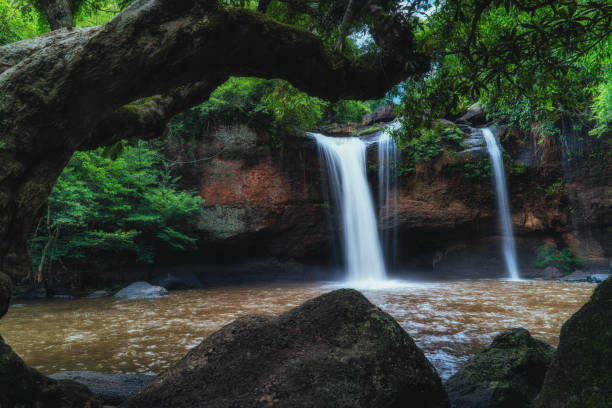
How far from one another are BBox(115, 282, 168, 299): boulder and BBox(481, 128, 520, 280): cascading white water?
1392cm

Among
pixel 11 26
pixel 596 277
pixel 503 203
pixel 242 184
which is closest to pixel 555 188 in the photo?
pixel 503 203

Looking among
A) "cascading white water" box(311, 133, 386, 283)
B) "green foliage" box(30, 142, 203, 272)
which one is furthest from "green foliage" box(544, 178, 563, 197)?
"green foliage" box(30, 142, 203, 272)

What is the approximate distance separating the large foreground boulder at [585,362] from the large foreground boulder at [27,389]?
2637 millimetres

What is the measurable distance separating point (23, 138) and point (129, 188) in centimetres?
1108

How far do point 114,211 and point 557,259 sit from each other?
17.7m

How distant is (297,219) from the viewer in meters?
14.8

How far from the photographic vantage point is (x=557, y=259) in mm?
14547

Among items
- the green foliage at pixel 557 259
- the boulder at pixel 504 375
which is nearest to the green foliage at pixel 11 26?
the boulder at pixel 504 375

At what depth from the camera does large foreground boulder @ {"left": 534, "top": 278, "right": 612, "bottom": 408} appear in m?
1.54

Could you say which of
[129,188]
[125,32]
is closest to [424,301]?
[125,32]

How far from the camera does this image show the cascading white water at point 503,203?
1473 cm

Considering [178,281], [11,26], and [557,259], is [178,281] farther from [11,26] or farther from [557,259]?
[557,259]

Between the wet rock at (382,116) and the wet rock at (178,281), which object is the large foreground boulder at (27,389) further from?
the wet rock at (382,116)

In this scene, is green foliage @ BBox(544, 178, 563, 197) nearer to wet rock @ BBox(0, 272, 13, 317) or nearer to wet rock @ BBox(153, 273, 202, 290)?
wet rock @ BBox(153, 273, 202, 290)
